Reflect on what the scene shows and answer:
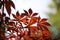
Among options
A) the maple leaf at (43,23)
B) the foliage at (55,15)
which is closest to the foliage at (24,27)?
the maple leaf at (43,23)

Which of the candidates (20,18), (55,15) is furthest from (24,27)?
(55,15)

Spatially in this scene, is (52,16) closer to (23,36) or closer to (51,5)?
(51,5)

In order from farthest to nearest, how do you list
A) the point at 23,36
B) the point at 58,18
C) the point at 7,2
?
1. the point at 58,18
2. the point at 23,36
3. the point at 7,2

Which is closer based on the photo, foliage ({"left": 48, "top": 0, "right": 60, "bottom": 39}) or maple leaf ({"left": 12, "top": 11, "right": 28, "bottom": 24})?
maple leaf ({"left": 12, "top": 11, "right": 28, "bottom": 24})

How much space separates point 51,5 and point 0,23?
10351mm

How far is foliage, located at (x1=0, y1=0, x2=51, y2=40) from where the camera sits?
1524 millimetres

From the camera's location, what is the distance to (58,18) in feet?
36.2

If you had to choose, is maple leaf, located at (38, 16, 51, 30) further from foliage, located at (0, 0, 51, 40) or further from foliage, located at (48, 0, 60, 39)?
foliage, located at (48, 0, 60, 39)

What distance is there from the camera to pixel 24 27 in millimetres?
1597

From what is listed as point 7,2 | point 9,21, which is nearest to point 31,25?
point 9,21

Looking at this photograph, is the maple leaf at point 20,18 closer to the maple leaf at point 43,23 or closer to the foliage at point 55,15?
the maple leaf at point 43,23

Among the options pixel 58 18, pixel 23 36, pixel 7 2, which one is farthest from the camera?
pixel 58 18

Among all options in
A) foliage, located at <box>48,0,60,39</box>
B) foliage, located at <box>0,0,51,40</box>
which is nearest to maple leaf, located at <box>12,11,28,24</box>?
foliage, located at <box>0,0,51,40</box>

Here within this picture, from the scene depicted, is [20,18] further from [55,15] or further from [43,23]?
[55,15]
